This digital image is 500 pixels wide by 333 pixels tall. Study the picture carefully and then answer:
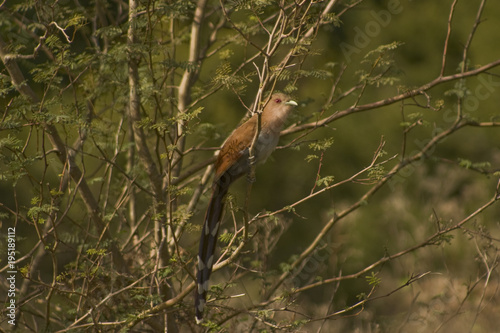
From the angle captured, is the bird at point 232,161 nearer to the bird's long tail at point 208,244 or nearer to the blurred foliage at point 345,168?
the bird's long tail at point 208,244

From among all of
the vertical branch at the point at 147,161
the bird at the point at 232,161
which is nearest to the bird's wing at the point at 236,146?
the bird at the point at 232,161

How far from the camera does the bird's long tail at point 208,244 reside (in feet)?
10.9

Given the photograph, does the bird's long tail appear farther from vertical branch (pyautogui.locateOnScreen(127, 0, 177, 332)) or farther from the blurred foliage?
the blurred foliage

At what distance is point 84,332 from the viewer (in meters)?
3.45

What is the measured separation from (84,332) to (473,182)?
6644 mm

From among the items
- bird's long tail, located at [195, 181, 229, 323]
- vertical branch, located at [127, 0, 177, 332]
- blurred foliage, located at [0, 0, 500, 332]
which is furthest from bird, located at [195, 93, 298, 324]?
blurred foliage, located at [0, 0, 500, 332]

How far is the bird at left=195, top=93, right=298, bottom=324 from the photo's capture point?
3.33 metres

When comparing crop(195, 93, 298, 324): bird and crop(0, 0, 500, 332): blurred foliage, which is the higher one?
crop(195, 93, 298, 324): bird

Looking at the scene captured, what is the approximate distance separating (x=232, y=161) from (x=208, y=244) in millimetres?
443

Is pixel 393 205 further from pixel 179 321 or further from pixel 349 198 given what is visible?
pixel 179 321

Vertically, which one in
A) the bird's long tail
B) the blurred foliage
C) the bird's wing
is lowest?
the blurred foliage

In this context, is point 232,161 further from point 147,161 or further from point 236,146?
point 147,161

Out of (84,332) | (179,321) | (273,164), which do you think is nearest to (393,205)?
(273,164)

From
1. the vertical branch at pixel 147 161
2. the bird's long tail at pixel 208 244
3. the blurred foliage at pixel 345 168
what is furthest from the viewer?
the blurred foliage at pixel 345 168
